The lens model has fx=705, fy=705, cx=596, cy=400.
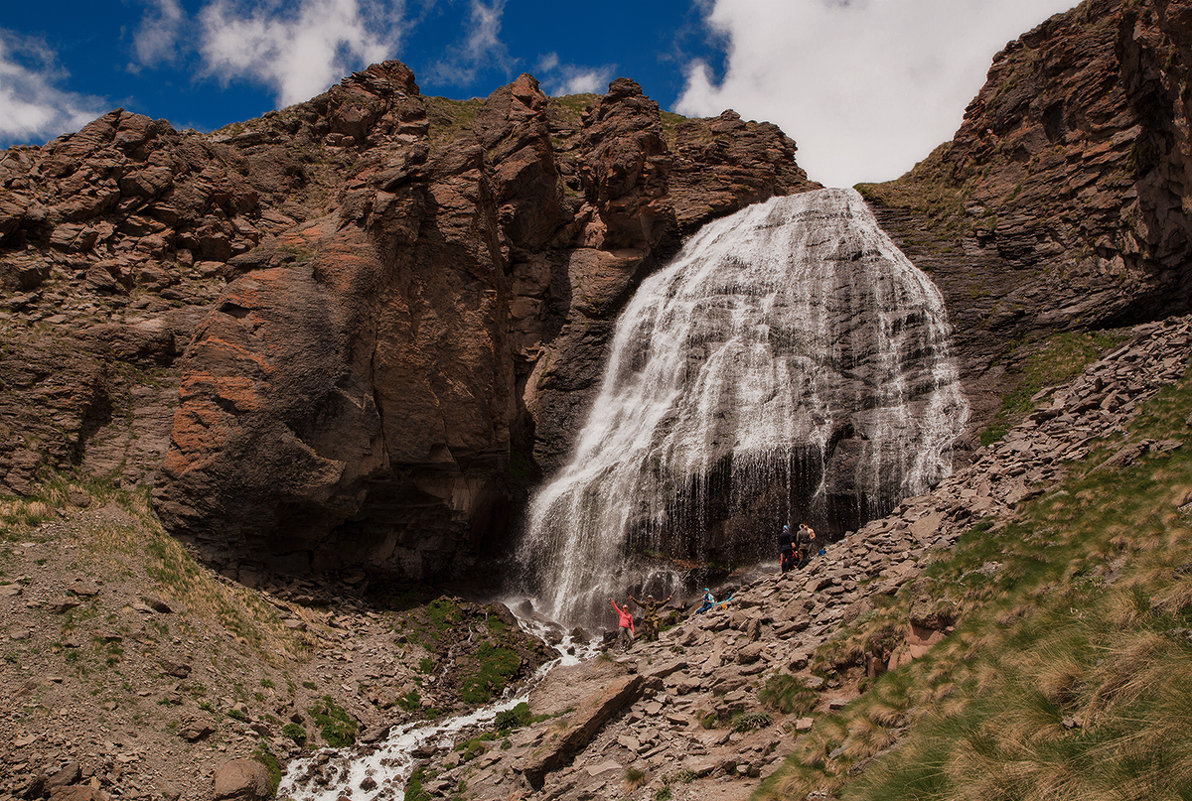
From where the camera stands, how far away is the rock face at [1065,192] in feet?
87.4

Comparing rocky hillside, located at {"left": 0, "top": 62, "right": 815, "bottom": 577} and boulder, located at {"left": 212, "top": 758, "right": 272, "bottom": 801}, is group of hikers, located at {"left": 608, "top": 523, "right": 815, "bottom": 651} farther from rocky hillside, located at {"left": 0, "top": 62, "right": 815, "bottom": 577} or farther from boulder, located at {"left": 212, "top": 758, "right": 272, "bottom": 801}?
boulder, located at {"left": 212, "top": 758, "right": 272, "bottom": 801}

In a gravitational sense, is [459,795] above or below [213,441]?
below

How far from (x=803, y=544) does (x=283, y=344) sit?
19197mm

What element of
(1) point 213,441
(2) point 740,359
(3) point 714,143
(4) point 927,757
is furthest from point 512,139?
(4) point 927,757

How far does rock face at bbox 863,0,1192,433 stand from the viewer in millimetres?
26625

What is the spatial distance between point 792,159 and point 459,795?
169 feet

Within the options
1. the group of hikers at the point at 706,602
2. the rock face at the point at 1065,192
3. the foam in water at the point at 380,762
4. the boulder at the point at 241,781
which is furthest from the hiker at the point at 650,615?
the rock face at the point at 1065,192

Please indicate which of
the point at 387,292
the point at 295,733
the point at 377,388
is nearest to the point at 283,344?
the point at 377,388

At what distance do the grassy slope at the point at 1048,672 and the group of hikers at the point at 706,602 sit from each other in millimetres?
6812

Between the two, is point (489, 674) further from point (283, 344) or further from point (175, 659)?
point (283, 344)

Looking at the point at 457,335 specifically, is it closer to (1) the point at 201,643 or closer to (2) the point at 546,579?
(2) the point at 546,579

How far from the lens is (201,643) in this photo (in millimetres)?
18078

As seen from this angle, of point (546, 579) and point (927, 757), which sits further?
point (546, 579)

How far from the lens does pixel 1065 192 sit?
33125mm
